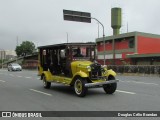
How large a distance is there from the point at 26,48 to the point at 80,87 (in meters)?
97.6

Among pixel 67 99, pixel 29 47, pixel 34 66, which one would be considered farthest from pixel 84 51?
pixel 29 47

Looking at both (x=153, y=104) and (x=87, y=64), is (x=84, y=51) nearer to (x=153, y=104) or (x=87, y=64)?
(x=87, y=64)

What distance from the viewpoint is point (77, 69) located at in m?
13.9

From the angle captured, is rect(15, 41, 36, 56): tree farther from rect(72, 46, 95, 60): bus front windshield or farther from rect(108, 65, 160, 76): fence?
rect(72, 46, 95, 60): bus front windshield

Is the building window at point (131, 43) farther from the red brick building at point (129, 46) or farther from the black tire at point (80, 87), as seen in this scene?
the black tire at point (80, 87)

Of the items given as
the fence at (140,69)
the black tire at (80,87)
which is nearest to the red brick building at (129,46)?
the fence at (140,69)

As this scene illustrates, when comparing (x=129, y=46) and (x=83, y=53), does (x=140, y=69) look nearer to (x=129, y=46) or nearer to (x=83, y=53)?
(x=83, y=53)

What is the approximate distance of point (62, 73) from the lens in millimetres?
15312

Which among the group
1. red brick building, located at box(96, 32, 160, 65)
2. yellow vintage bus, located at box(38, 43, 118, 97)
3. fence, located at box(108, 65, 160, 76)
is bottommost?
fence, located at box(108, 65, 160, 76)

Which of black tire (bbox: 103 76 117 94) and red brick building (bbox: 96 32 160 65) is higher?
red brick building (bbox: 96 32 160 65)

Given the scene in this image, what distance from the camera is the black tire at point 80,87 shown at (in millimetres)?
12898

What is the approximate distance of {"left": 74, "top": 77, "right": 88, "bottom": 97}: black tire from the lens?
12898mm

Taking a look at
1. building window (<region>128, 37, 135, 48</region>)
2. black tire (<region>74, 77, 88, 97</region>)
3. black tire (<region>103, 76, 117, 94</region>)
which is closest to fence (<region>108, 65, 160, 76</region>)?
building window (<region>128, 37, 135, 48</region>)

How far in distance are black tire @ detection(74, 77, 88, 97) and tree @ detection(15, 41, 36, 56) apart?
316 feet
